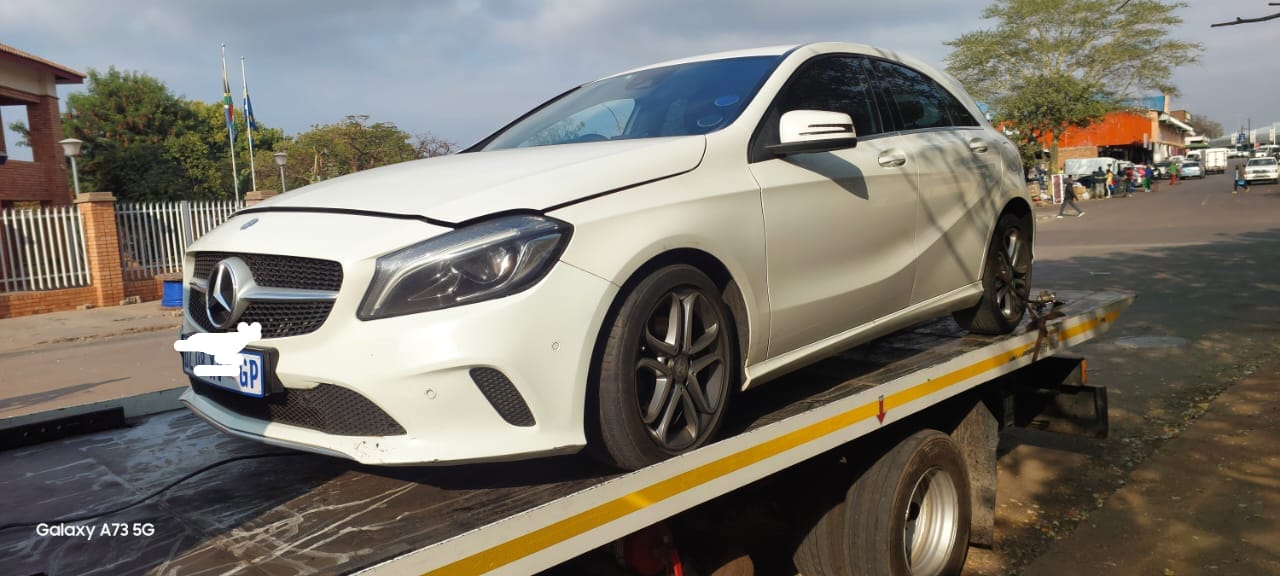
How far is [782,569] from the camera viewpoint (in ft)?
11.5

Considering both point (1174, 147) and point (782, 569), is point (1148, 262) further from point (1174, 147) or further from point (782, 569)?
point (1174, 147)

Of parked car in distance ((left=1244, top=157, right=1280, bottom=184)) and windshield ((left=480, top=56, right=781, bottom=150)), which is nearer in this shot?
windshield ((left=480, top=56, right=781, bottom=150))

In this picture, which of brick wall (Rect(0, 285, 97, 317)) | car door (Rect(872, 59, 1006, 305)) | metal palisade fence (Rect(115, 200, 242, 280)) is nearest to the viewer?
car door (Rect(872, 59, 1006, 305))

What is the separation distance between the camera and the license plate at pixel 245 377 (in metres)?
2.21

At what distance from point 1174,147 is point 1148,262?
4004 inches

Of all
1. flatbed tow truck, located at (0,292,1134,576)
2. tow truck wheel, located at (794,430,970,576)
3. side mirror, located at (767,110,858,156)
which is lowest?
tow truck wheel, located at (794,430,970,576)

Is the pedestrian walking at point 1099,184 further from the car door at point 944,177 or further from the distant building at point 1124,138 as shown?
the car door at point 944,177

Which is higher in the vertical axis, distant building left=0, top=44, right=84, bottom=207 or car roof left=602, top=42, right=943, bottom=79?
distant building left=0, top=44, right=84, bottom=207

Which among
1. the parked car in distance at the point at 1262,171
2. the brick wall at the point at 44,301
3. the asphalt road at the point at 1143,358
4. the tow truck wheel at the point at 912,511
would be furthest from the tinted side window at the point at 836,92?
the parked car in distance at the point at 1262,171

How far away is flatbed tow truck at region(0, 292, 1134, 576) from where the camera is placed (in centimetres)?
196

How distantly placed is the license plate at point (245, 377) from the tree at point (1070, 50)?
151 ft

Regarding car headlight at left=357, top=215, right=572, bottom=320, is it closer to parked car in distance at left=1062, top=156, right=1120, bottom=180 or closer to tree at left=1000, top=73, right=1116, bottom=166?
tree at left=1000, top=73, right=1116, bottom=166

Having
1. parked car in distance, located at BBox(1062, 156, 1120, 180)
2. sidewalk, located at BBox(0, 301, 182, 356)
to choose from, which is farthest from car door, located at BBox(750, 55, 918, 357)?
parked car in distance, located at BBox(1062, 156, 1120, 180)

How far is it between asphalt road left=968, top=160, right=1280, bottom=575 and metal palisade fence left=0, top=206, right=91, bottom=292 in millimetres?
15750
